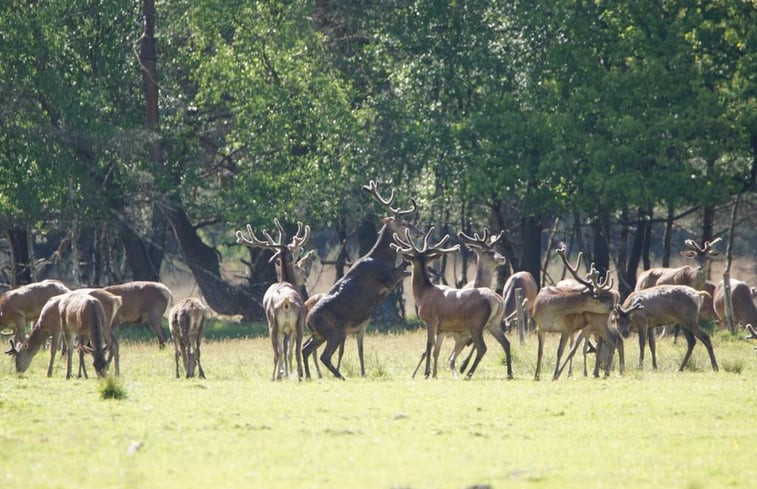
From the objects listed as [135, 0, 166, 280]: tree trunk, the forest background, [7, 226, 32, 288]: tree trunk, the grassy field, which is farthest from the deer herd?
[7, 226, 32, 288]: tree trunk

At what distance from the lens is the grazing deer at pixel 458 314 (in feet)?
66.2

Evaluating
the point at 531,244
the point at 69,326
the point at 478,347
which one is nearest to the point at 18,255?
the point at 531,244

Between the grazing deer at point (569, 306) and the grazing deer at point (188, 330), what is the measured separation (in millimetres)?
5086

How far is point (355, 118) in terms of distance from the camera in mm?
35906

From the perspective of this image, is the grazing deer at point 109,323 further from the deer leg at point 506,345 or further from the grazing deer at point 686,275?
the grazing deer at point 686,275

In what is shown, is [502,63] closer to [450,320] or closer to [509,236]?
[509,236]

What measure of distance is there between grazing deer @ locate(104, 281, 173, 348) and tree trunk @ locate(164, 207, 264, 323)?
11949 mm

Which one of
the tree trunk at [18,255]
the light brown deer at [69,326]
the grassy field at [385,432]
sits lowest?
the grassy field at [385,432]

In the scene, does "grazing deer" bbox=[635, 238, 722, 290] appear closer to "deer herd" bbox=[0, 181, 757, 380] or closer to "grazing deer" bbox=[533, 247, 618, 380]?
"deer herd" bbox=[0, 181, 757, 380]

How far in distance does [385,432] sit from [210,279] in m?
24.9

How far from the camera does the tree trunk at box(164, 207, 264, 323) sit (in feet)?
124

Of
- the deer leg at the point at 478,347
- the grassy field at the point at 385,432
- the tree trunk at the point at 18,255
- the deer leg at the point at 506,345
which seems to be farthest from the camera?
the tree trunk at the point at 18,255

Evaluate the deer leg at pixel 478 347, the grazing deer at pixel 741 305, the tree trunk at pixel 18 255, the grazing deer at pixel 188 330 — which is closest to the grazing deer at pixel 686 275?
the grazing deer at pixel 741 305

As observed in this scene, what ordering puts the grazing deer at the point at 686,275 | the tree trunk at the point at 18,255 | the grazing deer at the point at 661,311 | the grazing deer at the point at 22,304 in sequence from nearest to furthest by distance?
the grazing deer at the point at 661,311, the grazing deer at the point at 22,304, the grazing deer at the point at 686,275, the tree trunk at the point at 18,255
